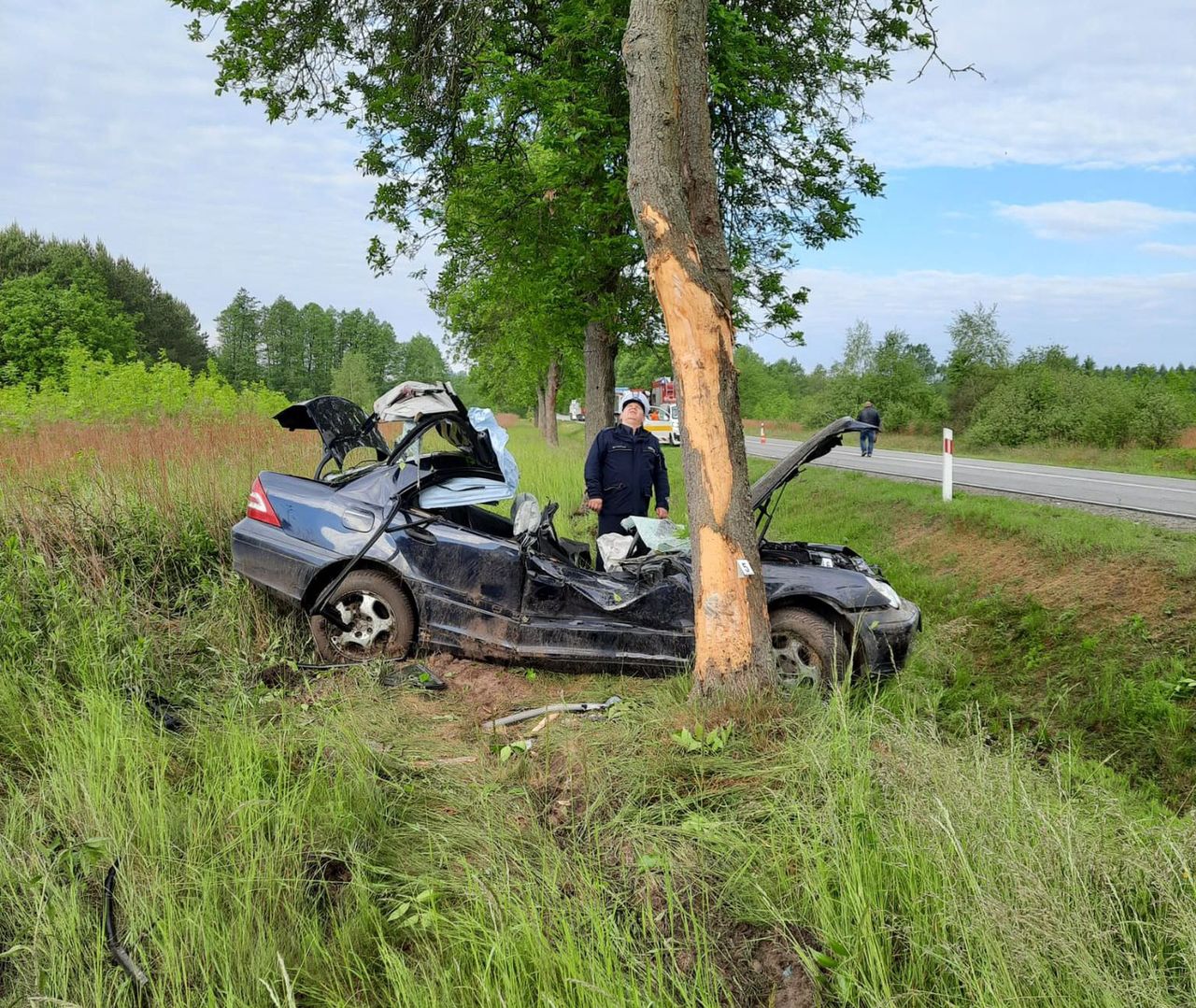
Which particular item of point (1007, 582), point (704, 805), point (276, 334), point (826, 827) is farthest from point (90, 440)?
point (276, 334)

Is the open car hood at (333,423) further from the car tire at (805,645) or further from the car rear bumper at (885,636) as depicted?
the car rear bumper at (885,636)

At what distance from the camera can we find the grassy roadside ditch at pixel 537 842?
7.50ft

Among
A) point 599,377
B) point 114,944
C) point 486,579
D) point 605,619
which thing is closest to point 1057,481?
point 599,377

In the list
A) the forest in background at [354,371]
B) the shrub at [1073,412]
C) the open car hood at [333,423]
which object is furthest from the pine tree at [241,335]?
the open car hood at [333,423]

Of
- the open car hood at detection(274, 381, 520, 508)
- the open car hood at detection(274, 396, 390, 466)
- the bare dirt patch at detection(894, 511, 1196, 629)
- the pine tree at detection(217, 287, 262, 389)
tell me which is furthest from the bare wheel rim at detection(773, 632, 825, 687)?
the pine tree at detection(217, 287, 262, 389)

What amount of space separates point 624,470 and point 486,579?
2591 millimetres

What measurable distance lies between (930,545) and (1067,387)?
76.3 ft

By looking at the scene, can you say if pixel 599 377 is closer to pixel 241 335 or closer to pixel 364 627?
pixel 364 627

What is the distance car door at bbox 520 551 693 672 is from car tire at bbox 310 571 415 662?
33.0 inches

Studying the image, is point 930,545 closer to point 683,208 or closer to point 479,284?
point 683,208

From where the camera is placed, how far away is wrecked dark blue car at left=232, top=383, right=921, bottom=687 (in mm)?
5055

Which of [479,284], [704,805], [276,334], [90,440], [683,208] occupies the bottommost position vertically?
[704,805]

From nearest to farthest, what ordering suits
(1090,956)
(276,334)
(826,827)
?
1. (1090,956)
2. (826,827)
3. (276,334)

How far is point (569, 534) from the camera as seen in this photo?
1067cm
